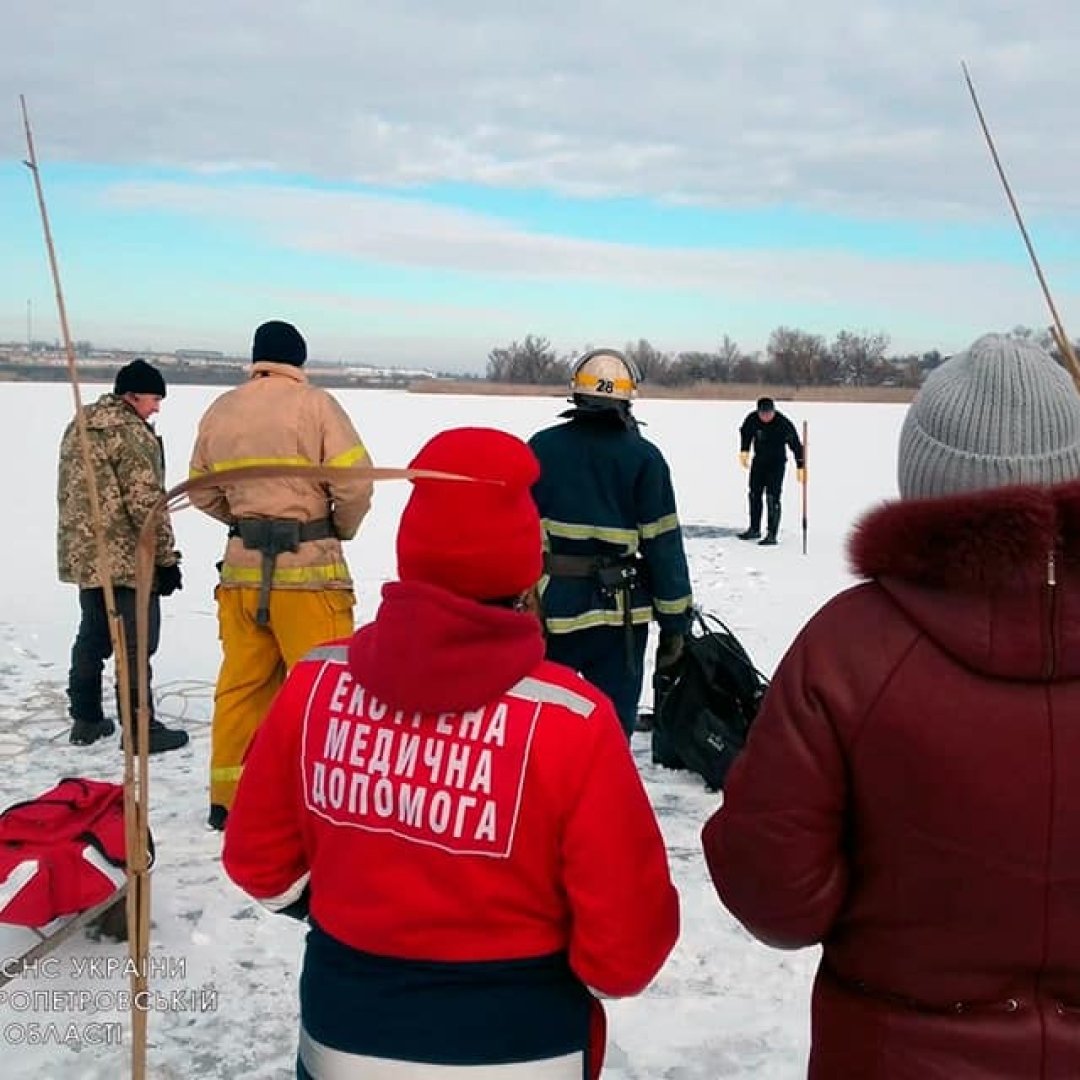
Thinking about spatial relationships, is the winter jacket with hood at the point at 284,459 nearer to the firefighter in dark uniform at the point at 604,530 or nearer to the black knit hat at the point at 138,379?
the firefighter in dark uniform at the point at 604,530

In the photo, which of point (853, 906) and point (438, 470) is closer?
point (853, 906)

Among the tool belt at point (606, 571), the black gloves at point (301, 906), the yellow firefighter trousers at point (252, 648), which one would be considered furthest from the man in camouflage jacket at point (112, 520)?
the black gloves at point (301, 906)

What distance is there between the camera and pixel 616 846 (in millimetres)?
1704

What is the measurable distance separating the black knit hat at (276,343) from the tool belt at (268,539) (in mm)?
595

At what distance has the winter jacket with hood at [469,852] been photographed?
1687 mm

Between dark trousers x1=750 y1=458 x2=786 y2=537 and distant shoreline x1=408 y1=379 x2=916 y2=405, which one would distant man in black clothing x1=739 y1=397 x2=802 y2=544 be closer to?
dark trousers x1=750 y1=458 x2=786 y2=537

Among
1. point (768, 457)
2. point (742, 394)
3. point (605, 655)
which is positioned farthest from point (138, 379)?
point (742, 394)

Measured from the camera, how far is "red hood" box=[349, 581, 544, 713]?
1.68 m

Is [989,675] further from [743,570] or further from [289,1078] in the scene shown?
[743,570]

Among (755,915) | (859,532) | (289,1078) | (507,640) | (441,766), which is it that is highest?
(859,532)

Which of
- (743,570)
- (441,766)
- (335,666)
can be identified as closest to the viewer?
(441,766)

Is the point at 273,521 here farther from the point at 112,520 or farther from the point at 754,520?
the point at 754,520

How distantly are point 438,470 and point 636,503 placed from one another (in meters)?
2.66

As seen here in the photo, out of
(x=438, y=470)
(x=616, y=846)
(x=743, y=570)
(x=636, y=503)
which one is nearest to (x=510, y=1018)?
(x=616, y=846)
